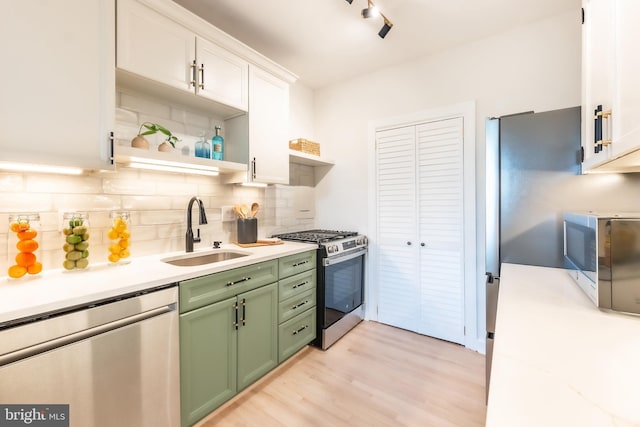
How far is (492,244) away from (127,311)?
2.05m

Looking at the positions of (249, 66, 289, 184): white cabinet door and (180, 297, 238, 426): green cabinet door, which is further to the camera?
(249, 66, 289, 184): white cabinet door

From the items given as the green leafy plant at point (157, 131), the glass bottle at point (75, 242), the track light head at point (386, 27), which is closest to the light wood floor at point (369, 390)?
the glass bottle at point (75, 242)

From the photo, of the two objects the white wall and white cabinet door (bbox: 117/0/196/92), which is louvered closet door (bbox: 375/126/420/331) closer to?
the white wall

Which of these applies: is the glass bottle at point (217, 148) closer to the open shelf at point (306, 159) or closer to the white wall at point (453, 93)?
the open shelf at point (306, 159)

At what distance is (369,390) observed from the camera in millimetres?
1848

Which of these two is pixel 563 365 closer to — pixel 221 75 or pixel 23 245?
pixel 23 245

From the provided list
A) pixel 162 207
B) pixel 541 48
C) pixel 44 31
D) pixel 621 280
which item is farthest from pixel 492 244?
pixel 44 31

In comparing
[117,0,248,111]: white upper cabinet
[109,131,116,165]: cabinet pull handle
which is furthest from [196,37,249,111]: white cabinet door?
[109,131,116,165]: cabinet pull handle

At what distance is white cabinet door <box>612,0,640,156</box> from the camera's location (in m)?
0.85

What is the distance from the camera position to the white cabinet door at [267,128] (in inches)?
85.0

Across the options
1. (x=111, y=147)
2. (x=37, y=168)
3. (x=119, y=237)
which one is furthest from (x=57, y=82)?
(x=119, y=237)

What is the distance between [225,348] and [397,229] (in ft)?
6.11

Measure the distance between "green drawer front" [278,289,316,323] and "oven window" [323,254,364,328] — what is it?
15 cm

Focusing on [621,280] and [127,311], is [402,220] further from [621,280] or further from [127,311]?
[127,311]
